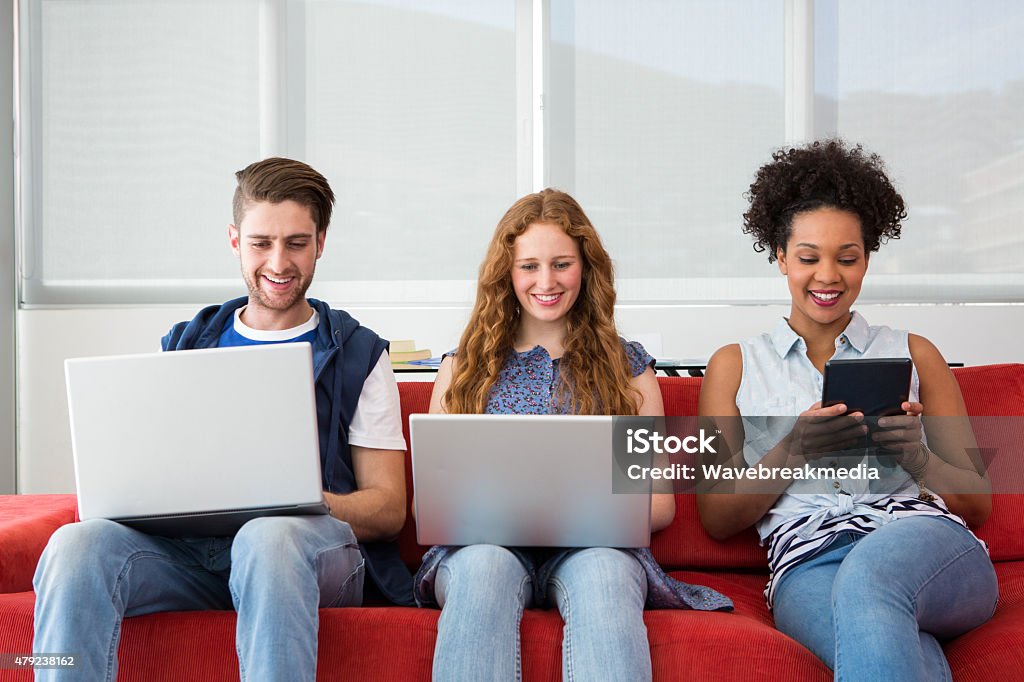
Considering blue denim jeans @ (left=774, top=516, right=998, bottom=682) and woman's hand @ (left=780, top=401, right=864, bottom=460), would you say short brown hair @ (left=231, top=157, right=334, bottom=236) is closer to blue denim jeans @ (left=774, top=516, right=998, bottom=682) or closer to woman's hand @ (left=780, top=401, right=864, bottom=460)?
woman's hand @ (left=780, top=401, right=864, bottom=460)

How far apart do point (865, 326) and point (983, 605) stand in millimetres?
574

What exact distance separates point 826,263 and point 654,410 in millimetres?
426

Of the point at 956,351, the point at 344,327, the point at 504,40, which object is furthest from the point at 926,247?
the point at 344,327

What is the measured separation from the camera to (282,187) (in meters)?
1.77

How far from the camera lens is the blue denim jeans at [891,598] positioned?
127cm

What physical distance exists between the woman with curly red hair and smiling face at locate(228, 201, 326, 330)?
1.08 feet

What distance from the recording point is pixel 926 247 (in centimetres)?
389

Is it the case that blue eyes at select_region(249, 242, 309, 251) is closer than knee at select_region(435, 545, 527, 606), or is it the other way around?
knee at select_region(435, 545, 527, 606)

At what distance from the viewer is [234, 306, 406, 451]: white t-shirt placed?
5.69ft

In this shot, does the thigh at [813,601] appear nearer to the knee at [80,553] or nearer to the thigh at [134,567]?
the thigh at [134,567]

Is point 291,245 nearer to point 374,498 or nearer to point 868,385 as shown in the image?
point 374,498

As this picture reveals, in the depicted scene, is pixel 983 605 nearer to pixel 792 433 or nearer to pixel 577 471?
pixel 792 433

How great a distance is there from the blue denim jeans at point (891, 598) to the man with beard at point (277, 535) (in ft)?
2.32

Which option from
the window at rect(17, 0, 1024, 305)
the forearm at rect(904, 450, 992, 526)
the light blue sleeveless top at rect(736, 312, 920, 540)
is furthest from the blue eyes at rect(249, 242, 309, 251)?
the window at rect(17, 0, 1024, 305)
